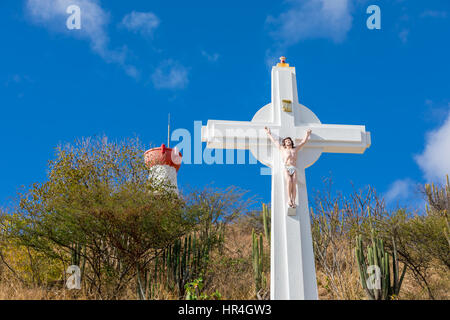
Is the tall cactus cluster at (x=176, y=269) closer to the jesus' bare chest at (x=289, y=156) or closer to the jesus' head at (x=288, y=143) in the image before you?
the jesus' bare chest at (x=289, y=156)

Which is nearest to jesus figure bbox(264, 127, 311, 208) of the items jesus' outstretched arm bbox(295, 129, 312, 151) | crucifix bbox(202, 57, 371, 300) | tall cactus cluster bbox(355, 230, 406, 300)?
jesus' outstretched arm bbox(295, 129, 312, 151)

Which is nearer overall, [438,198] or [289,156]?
[289,156]

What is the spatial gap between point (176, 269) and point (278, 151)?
4.41 metres

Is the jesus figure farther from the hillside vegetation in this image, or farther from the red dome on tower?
the red dome on tower

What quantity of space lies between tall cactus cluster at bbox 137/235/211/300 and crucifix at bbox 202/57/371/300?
11.9ft

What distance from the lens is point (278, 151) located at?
8.77 metres

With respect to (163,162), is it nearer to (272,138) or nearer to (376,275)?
(272,138)

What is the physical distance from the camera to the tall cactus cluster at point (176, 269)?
35.3 ft

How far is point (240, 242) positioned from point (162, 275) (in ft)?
19.8

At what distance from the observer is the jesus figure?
830 cm

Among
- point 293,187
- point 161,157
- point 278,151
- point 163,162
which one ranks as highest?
point 161,157

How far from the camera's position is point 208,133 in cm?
873

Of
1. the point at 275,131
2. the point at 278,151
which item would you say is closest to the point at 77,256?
the point at 278,151
